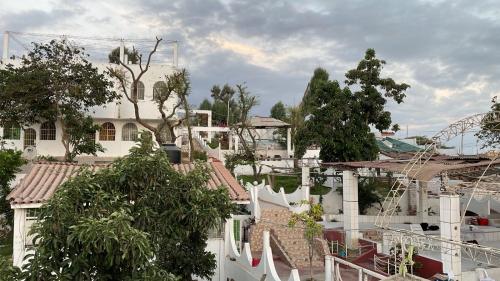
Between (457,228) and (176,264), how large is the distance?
30.6ft

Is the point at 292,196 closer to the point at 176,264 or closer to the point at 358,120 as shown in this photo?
the point at 358,120

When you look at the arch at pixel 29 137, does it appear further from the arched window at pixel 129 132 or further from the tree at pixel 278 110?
the tree at pixel 278 110

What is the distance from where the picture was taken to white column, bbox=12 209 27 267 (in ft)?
32.9

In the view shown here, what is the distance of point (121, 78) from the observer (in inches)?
1011

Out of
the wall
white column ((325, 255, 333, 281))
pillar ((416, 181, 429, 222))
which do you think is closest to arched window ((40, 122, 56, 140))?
pillar ((416, 181, 429, 222))

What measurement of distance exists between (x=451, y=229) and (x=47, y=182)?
36.7 feet

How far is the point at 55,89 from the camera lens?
2481 cm

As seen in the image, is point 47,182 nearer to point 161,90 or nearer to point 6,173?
point 6,173

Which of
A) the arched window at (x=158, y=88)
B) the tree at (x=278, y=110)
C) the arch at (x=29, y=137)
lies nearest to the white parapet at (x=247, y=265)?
the arched window at (x=158, y=88)

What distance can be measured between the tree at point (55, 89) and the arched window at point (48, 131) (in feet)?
4.82

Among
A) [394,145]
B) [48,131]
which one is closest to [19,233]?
[48,131]

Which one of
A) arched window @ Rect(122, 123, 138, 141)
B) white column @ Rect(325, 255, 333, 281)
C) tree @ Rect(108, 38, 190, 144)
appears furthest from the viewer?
arched window @ Rect(122, 123, 138, 141)

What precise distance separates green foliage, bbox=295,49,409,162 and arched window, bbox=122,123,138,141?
11.7 metres

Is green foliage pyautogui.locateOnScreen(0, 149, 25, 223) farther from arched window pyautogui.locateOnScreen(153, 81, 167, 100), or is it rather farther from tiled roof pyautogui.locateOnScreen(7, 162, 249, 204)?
arched window pyautogui.locateOnScreen(153, 81, 167, 100)
